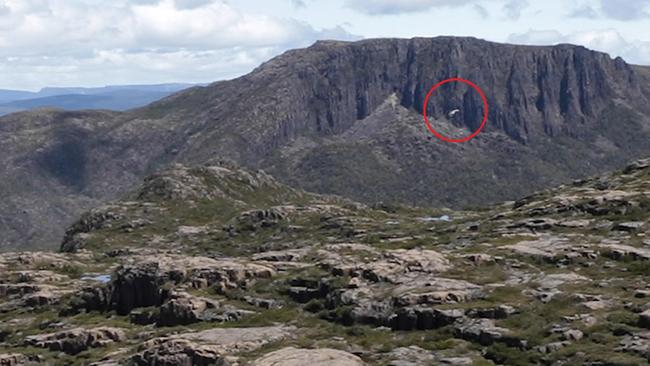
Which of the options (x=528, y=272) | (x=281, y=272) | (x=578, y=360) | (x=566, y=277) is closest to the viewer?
(x=578, y=360)

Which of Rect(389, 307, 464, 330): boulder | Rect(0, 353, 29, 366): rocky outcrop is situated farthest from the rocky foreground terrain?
Rect(0, 353, 29, 366): rocky outcrop

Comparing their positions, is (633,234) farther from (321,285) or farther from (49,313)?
(49,313)

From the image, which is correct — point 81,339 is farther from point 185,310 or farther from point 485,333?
point 485,333

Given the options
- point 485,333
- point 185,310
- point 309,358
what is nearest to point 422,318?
point 485,333

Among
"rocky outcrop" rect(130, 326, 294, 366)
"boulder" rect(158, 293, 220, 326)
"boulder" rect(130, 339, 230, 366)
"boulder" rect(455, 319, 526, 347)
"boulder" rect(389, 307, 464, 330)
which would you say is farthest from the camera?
"boulder" rect(158, 293, 220, 326)

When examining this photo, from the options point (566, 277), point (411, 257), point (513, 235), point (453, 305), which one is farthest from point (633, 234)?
point (453, 305)

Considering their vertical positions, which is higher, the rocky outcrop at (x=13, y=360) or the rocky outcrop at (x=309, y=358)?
the rocky outcrop at (x=309, y=358)

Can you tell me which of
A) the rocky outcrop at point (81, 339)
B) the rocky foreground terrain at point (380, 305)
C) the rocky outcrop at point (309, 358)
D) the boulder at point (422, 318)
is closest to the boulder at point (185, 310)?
the rocky foreground terrain at point (380, 305)

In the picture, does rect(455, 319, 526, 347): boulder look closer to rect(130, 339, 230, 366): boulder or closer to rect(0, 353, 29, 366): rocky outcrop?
rect(130, 339, 230, 366): boulder

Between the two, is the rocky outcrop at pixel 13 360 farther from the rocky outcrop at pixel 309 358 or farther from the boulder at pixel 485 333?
the boulder at pixel 485 333

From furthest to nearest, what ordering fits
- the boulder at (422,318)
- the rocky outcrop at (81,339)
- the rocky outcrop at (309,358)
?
the rocky outcrop at (81,339)
the boulder at (422,318)
the rocky outcrop at (309,358)

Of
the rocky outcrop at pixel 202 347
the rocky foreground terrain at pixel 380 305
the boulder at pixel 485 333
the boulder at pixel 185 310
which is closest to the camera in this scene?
the rocky foreground terrain at pixel 380 305
